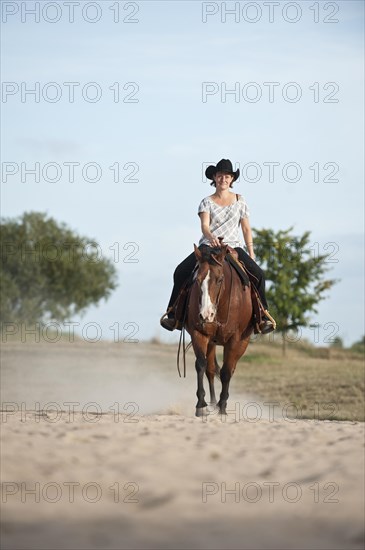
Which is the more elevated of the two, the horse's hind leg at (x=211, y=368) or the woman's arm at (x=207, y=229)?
the woman's arm at (x=207, y=229)

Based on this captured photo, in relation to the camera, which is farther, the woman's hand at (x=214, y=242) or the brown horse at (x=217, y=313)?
the woman's hand at (x=214, y=242)

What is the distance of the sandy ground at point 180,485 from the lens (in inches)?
274

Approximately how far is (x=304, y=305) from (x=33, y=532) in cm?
4282

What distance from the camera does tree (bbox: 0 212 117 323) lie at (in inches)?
2758

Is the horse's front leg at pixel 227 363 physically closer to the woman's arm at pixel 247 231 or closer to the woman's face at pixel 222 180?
the woman's arm at pixel 247 231

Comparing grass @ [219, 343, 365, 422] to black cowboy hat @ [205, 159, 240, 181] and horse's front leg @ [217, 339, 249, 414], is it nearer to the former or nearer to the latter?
horse's front leg @ [217, 339, 249, 414]

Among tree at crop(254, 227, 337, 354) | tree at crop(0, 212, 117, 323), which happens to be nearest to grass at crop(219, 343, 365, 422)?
tree at crop(254, 227, 337, 354)

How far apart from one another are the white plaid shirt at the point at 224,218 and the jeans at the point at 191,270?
0.80 ft

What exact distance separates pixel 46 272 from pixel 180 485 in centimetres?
6371

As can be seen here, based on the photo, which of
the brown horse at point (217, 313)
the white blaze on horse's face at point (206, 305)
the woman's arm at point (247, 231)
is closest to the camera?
the white blaze on horse's face at point (206, 305)

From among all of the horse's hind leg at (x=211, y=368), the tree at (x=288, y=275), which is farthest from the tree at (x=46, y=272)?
the horse's hind leg at (x=211, y=368)

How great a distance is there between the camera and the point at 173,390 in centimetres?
2694

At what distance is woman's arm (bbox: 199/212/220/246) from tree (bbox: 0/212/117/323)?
2121 inches

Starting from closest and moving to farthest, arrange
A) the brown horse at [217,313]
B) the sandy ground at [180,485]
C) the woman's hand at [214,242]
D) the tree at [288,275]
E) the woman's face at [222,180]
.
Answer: the sandy ground at [180,485] → the brown horse at [217,313] → the woman's hand at [214,242] → the woman's face at [222,180] → the tree at [288,275]
